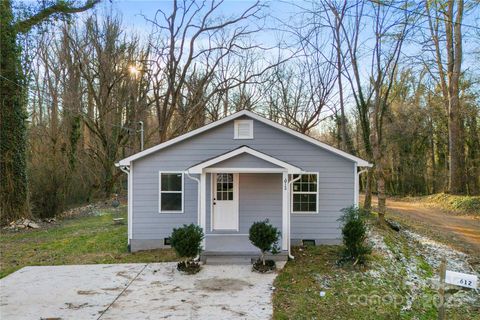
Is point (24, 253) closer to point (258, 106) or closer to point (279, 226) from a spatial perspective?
point (279, 226)

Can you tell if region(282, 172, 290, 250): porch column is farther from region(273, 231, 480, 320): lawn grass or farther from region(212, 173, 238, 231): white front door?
region(212, 173, 238, 231): white front door

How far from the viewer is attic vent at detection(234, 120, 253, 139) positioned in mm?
10320

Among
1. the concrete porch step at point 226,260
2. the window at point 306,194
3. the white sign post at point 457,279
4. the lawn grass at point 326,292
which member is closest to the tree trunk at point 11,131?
the concrete porch step at point 226,260

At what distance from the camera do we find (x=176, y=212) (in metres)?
10.2

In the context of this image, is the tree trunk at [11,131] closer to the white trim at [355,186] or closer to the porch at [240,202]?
the porch at [240,202]

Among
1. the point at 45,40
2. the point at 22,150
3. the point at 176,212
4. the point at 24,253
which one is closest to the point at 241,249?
the point at 176,212

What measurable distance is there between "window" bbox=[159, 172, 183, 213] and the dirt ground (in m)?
8.52

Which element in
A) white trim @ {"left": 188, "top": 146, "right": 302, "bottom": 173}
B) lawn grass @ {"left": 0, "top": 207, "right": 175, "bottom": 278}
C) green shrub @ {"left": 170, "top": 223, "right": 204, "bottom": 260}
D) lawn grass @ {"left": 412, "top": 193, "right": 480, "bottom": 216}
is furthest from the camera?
lawn grass @ {"left": 412, "top": 193, "right": 480, "bottom": 216}

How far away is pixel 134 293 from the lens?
664 cm

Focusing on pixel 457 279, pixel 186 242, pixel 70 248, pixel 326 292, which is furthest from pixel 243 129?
pixel 457 279

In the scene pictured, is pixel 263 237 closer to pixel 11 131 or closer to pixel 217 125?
pixel 217 125

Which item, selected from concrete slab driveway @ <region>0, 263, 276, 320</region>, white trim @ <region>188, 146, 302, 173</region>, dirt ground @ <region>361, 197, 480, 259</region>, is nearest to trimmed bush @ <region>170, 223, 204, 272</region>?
concrete slab driveway @ <region>0, 263, 276, 320</region>

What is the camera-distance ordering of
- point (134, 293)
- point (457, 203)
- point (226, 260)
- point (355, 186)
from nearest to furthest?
point (134, 293), point (226, 260), point (355, 186), point (457, 203)

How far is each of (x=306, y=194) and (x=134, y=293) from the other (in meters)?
5.51
